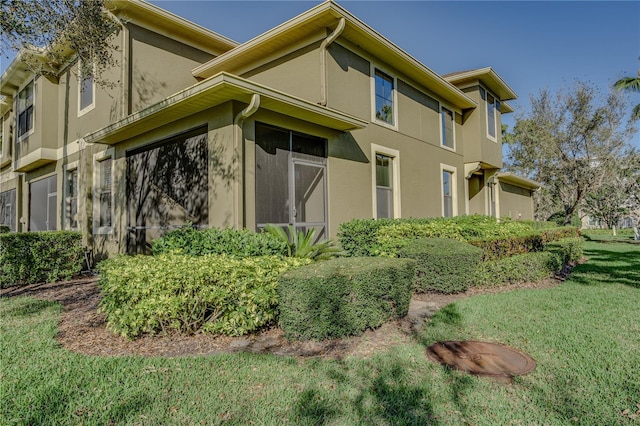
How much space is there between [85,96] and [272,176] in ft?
24.9

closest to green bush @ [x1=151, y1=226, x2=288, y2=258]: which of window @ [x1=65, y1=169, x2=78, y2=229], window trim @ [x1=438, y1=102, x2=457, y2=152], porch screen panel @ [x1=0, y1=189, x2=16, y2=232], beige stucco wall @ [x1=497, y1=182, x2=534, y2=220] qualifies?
window @ [x1=65, y1=169, x2=78, y2=229]

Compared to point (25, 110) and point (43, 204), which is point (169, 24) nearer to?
point (25, 110)

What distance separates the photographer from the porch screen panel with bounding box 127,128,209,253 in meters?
7.52

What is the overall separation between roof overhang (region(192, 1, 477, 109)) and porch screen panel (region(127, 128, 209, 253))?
3.18m

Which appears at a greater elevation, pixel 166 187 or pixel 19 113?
pixel 19 113

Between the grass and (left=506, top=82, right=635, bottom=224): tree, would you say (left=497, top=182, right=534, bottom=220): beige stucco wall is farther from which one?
the grass

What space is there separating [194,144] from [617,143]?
20.3m

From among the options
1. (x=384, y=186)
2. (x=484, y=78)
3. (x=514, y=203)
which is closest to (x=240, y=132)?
(x=384, y=186)

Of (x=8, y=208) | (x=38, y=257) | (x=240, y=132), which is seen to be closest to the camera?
(x=240, y=132)

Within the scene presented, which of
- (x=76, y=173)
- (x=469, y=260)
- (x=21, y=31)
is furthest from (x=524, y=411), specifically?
(x=76, y=173)

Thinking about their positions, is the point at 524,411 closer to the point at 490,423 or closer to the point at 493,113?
the point at 490,423

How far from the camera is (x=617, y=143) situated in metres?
17.9

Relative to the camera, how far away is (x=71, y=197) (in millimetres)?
11609

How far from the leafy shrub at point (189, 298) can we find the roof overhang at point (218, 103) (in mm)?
3185
